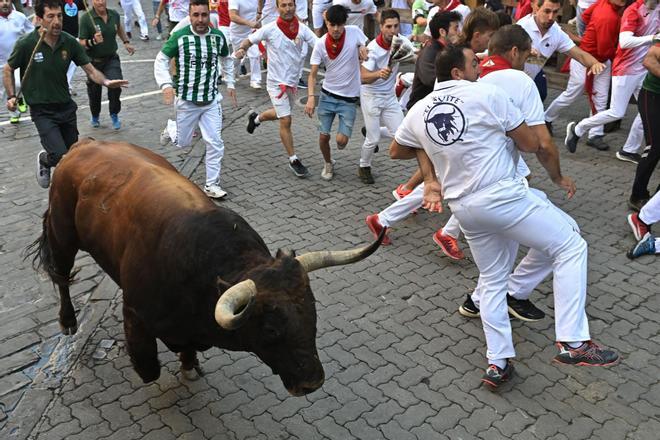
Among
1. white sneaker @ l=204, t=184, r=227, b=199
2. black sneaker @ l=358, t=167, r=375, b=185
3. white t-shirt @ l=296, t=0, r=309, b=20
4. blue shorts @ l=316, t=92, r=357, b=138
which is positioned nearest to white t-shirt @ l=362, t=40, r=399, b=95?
blue shorts @ l=316, t=92, r=357, b=138

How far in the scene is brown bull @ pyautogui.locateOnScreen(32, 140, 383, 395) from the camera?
11.9 ft

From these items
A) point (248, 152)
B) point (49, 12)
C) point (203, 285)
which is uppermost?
point (49, 12)

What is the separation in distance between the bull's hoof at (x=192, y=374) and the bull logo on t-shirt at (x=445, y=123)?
96.3 inches

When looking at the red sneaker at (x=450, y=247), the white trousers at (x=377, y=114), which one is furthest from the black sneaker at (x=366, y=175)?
the red sneaker at (x=450, y=247)

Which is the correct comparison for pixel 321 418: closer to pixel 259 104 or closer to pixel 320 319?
pixel 320 319

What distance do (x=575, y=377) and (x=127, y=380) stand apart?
3.37 metres

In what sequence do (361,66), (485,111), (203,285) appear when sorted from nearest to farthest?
(203,285), (485,111), (361,66)

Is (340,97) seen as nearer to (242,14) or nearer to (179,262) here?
(242,14)

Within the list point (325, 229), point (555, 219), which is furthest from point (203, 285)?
point (325, 229)

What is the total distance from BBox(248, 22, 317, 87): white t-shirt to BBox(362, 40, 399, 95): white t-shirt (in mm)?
1187

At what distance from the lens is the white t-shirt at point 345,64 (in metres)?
8.44

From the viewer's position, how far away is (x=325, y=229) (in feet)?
24.1

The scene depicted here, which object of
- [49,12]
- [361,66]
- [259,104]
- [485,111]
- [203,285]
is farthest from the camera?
[259,104]

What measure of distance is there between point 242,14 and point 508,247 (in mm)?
9055
